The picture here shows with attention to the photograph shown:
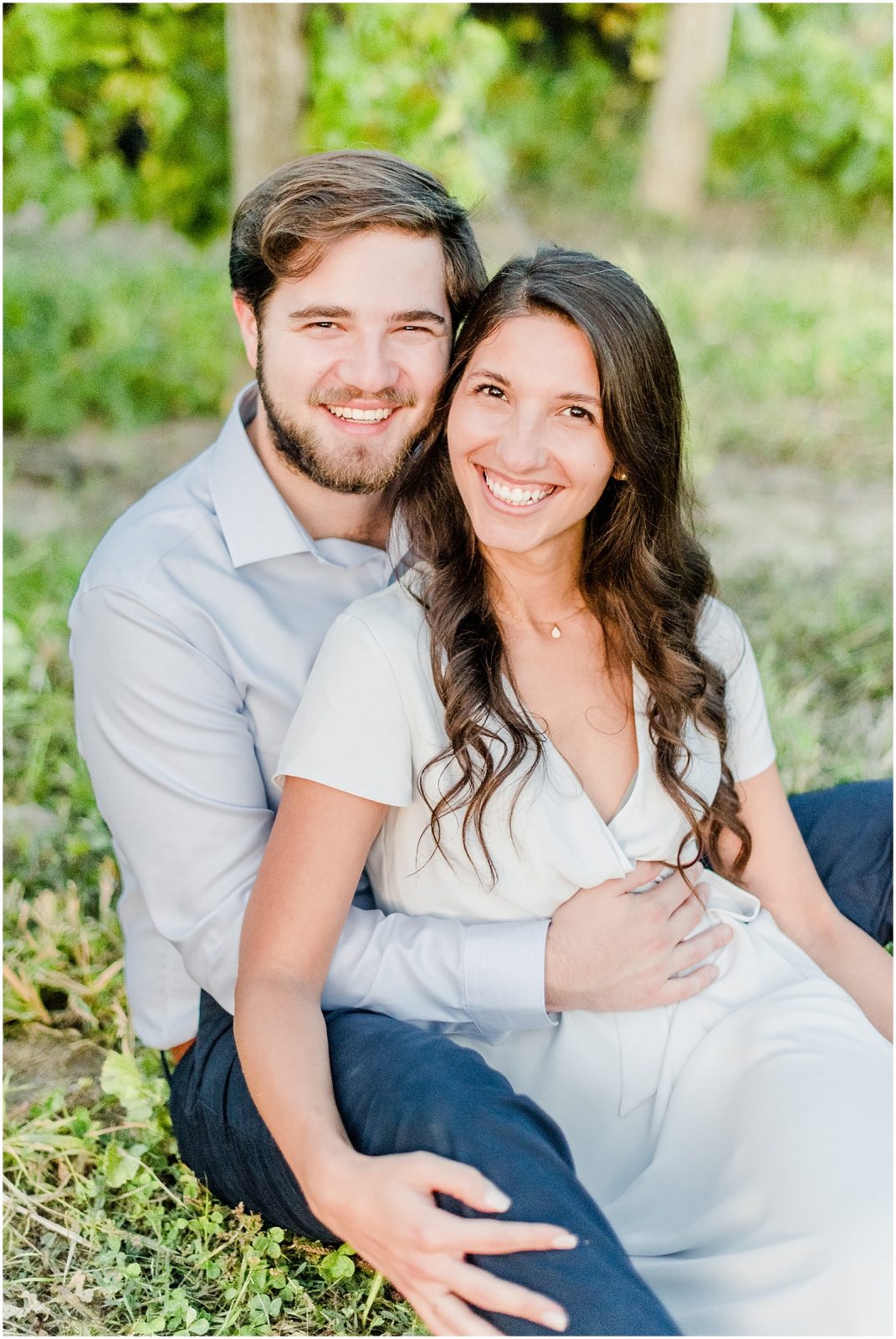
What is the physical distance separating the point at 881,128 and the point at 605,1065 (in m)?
9.45

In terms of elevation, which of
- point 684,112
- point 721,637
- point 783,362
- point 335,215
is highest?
point 684,112

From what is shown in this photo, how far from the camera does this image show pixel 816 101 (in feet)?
34.6

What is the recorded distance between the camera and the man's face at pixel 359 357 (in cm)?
229

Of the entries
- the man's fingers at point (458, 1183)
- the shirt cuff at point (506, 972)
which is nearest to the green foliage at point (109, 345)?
the shirt cuff at point (506, 972)

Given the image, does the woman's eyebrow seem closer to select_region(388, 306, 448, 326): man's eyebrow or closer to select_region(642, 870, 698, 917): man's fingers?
select_region(388, 306, 448, 326): man's eyebrow

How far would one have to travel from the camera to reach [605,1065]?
6.63 feet

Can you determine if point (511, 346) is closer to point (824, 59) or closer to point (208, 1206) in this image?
point (208, 1206)

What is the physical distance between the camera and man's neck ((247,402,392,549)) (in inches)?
94.3

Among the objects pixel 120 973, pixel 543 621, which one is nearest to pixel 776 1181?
pixel 543 621

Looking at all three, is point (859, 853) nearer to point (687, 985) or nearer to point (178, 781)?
point (687, 985)

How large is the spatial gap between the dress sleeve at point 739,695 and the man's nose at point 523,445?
1.61ft

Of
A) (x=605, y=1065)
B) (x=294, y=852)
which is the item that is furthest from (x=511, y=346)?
(x=605, y=1065)

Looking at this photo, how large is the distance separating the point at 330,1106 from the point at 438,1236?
0.26m

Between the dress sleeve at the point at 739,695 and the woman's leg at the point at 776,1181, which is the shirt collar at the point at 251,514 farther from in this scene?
the woman's leg at the point at 776,1181
